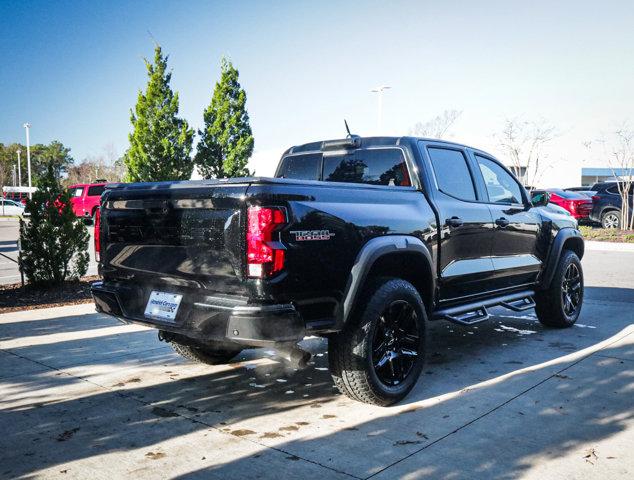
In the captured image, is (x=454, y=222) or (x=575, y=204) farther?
(x=575, y=204)

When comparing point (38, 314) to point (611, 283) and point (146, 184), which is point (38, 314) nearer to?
point (146, 184)

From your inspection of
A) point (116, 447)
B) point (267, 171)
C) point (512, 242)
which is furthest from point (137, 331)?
point (267, 171)

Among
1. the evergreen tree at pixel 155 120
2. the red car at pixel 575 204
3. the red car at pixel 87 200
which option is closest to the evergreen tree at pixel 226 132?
the evergreen tree at pixel 155 120

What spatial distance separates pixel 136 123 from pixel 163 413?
895 inches

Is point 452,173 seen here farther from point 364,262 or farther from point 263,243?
point 263,243

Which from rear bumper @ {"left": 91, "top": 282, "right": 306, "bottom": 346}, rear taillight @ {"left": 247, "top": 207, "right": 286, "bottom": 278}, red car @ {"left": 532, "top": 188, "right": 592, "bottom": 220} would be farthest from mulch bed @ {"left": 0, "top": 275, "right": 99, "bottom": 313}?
red car @ {"left": 532, "top": 188, "right": 592, "bottom": 220}

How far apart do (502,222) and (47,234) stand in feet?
21.2

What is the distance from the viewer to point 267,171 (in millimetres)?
44875

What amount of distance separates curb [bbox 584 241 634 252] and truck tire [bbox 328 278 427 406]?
13440mm

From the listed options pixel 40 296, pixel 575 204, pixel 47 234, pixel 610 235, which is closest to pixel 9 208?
pixel 575 204

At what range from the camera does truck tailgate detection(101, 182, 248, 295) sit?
3.39 meters

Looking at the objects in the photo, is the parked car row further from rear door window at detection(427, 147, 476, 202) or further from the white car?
the white car

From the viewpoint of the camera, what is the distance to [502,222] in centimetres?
545

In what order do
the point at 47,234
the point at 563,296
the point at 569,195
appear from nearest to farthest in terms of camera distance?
the point at 563,296, the point at 47,234, the point at 569,195
